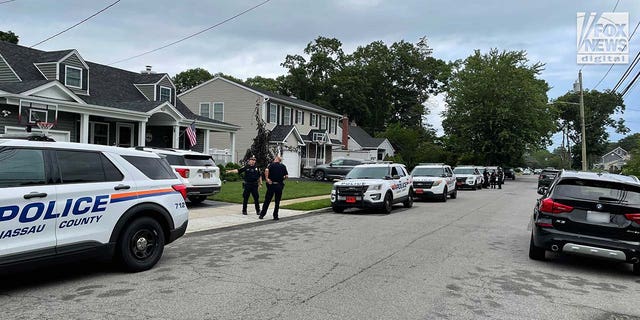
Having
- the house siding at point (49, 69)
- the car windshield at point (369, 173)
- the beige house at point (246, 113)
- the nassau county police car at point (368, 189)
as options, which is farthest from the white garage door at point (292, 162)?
the nassau county police car at point (368, 189)

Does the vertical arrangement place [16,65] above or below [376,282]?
above

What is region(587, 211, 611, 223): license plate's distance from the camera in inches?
304

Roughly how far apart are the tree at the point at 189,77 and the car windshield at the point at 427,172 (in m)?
53.3

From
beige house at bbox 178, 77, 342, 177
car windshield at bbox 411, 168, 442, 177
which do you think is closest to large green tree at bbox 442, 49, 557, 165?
beige house at bbox 178, 77, 342, 177

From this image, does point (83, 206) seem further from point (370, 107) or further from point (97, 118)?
point (370, 107)

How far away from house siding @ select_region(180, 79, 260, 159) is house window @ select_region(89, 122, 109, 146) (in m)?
11.9

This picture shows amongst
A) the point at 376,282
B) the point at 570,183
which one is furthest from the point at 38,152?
the point at 570,183

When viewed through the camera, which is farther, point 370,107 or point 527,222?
point 370,107

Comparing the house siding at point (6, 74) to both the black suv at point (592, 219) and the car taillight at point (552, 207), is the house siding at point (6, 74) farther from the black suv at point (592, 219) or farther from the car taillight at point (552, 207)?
the black suv at point (592, 219)

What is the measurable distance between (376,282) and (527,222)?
9.57 meters

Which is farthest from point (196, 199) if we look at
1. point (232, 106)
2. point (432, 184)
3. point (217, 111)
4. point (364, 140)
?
point (364, 140)

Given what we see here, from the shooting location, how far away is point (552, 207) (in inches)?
318

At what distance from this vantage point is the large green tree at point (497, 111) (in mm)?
55938

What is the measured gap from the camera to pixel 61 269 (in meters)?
7.06
